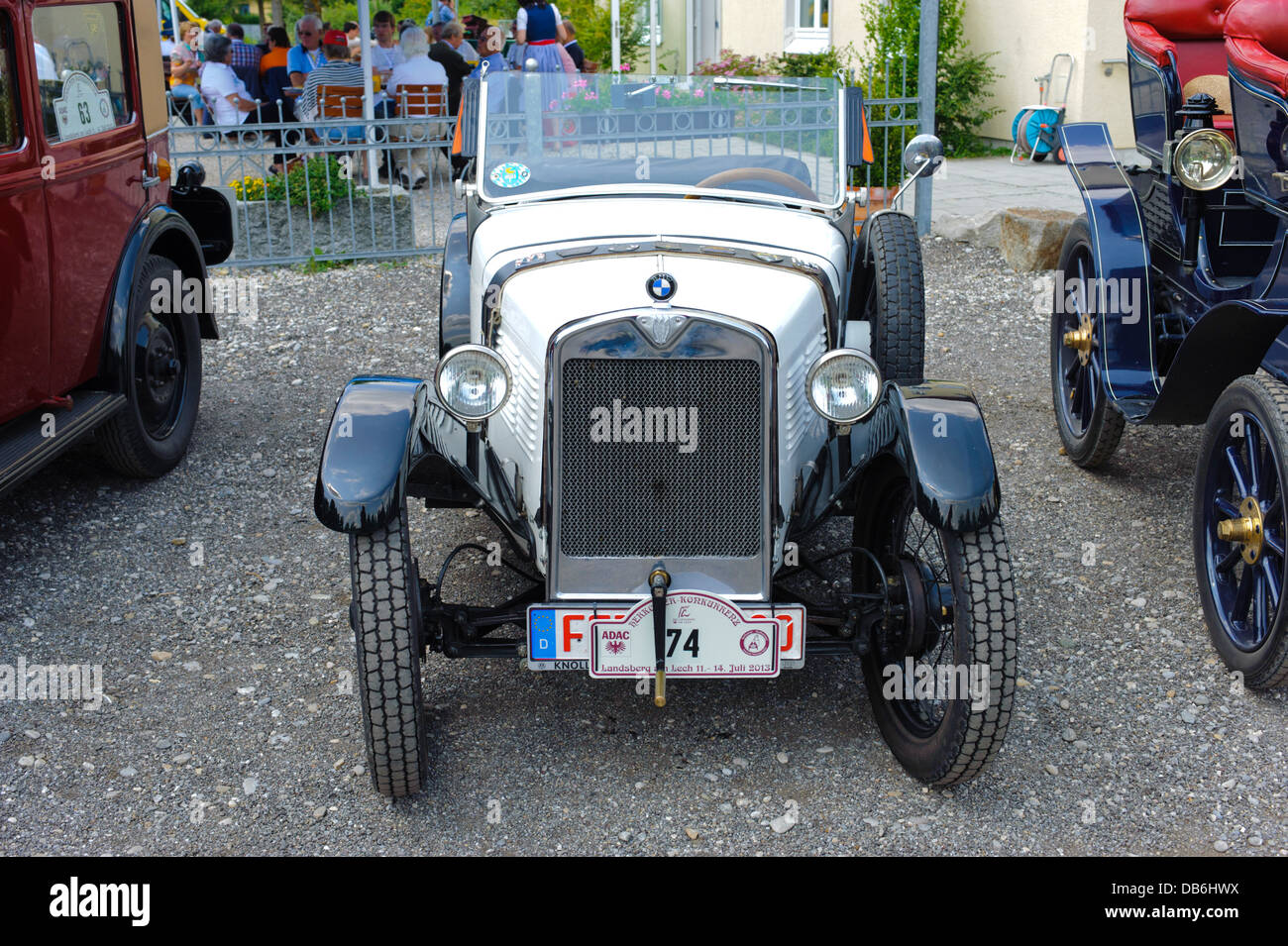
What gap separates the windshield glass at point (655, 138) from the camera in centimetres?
410

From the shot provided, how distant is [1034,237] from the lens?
8.37 m

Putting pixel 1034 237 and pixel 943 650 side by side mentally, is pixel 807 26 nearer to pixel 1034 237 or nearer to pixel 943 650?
pixel 1034 237

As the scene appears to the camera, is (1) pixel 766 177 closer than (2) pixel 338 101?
Yes

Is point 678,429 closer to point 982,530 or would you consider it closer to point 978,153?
point 982,530

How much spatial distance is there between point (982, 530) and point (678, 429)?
80 cm

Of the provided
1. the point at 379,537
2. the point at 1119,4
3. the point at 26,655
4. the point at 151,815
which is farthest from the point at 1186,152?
the point at 1119,4

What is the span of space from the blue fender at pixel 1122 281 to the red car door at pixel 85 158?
13.1ft

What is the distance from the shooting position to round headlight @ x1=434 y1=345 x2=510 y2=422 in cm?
309

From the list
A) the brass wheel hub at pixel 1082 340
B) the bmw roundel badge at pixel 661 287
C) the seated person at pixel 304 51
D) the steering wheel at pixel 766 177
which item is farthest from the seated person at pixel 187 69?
the bmw roundel badge at pixel 661 287

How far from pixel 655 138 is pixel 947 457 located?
69.7 inches

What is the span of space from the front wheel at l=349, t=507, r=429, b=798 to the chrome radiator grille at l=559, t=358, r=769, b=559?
0.43m

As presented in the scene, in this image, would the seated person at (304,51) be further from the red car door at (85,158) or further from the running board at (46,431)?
the running board at (46,431)

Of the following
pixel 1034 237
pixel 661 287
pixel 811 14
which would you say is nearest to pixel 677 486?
pixel 661 287

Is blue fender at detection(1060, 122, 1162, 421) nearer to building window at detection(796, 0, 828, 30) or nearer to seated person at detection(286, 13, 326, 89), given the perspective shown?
seated person at detection(286, 13, 326, 89)
